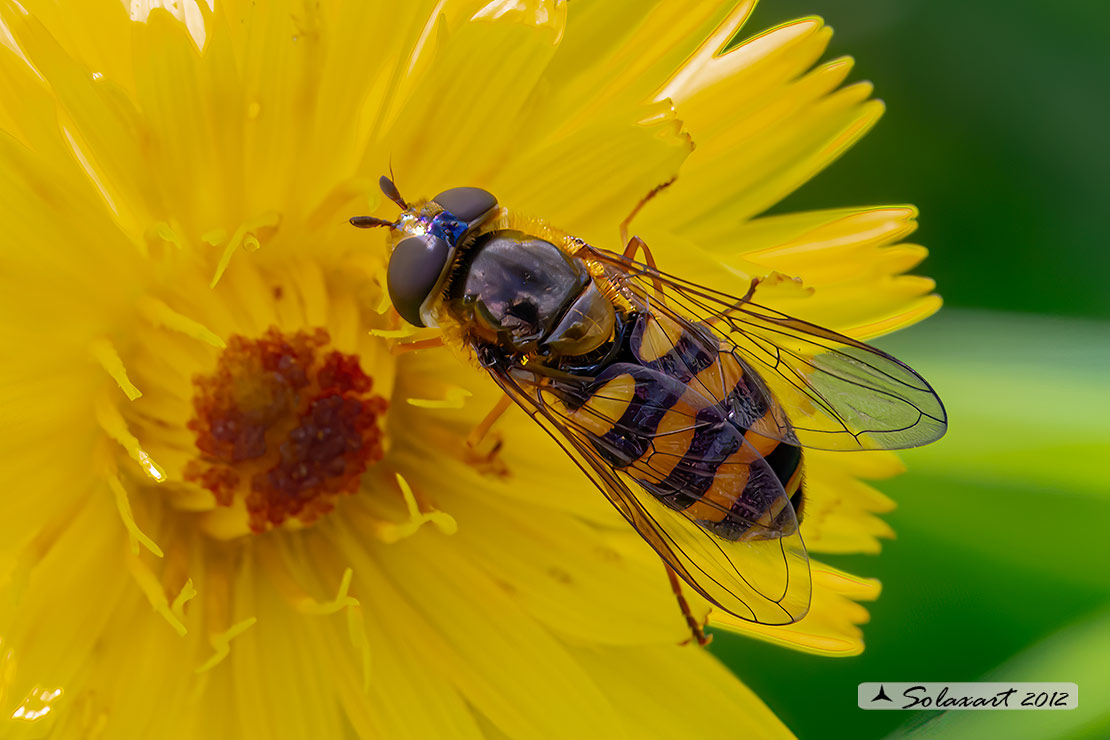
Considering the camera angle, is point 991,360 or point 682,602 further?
point 991,360

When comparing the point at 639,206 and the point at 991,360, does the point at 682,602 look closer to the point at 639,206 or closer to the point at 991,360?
the point at 639,206

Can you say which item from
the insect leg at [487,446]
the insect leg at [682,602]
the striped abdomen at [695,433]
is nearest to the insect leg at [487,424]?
the insect leg at [487,446]

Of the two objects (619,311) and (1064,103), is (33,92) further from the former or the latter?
(1064,103)

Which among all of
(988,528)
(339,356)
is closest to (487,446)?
(339,356)

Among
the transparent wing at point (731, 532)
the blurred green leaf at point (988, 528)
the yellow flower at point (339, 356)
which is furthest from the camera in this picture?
the blurred green leaf at point (988, 528)

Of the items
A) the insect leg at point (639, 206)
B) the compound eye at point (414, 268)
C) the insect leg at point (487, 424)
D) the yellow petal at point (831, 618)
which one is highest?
the insect leg at point (639, 206)

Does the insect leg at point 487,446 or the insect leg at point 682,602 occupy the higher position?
the insect leg at point 487,446

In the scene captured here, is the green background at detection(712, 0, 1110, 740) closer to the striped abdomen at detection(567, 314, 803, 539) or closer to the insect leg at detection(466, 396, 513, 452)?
the striped abdomen at detection(567, 314, 803, 539)

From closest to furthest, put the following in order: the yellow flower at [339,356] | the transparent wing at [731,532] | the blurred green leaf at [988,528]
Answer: the yellow flower at [339,356], the transparent wing at [731,532], the blurred green leaf at [988,528]

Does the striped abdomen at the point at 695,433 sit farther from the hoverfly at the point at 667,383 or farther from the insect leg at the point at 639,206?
the insect leg at the point at 639,206
